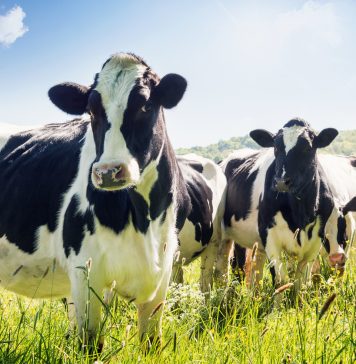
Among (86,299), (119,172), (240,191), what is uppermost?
(119,172)

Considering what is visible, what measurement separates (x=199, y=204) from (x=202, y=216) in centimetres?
19

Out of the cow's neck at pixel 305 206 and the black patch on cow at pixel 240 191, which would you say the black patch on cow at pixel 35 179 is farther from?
the black patch on cow at pixel 240 191

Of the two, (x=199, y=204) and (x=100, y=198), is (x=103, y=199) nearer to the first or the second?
(x=100, y=198)

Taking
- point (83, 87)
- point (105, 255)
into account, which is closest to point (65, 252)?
point (105, 255)

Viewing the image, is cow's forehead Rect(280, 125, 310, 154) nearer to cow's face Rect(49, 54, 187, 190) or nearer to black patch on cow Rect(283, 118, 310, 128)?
black patch on cow Rect(283, 118, 310, 128)

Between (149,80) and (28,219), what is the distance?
151cm

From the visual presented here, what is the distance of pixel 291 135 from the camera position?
7.07 meters

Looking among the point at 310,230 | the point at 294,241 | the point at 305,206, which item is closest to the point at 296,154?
the point at 305,206

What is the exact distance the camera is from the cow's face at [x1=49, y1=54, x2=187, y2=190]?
10.2 feet

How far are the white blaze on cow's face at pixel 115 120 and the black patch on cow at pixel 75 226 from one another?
0.49 metres

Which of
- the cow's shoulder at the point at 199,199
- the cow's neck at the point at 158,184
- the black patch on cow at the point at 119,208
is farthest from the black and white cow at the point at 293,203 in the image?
the black patch on cow at the point at 119,208

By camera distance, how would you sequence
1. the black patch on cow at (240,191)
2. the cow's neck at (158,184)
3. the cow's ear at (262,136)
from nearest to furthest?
the cow's neck at (158,184) → the cow's ear at (262,136) → the black patch on cow at (240,191)

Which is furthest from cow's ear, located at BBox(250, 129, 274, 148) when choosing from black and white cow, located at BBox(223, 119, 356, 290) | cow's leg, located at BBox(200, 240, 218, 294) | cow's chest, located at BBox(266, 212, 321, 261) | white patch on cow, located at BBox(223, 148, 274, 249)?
cow's leg, located at BBox(200, 240, 218, 294)

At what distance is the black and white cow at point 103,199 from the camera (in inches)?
136
